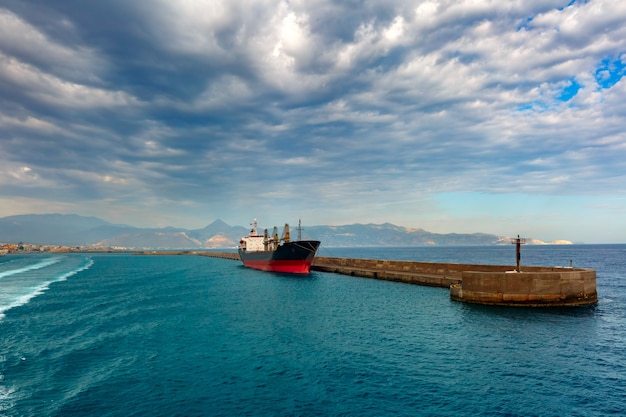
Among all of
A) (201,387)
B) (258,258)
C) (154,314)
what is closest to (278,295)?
(154,314)

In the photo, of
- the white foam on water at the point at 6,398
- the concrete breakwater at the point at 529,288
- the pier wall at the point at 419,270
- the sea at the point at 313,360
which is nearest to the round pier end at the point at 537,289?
the concrete breakwater at the point at 529,288

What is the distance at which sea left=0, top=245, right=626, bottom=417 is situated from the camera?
16922 mm

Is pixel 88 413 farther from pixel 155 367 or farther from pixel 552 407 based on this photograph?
pixel 552 407

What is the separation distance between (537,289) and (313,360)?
2820cm

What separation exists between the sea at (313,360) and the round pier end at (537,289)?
144cm

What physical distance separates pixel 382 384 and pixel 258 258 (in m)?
83.4

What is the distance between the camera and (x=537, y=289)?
38.3 metres

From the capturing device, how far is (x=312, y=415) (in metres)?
15.8

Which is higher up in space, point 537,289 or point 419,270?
point 537,289

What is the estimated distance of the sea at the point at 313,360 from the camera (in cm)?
1692

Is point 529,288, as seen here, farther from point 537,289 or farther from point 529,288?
point 537,289

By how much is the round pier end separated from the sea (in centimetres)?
144

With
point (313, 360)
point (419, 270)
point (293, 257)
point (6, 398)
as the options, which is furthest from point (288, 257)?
point (6, 398)

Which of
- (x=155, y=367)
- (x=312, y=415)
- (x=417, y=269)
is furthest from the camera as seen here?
(x=417, y=269)
